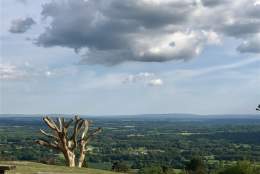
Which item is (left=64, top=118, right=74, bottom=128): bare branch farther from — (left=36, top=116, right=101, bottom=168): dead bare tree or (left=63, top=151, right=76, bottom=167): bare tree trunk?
(left=63, top=151, right=76, bottom=167): bare tree trunk

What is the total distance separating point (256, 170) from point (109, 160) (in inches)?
3629

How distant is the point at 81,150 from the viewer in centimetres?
3469

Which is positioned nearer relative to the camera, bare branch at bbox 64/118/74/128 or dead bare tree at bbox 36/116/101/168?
bare branch at bbox 64/118/74/128

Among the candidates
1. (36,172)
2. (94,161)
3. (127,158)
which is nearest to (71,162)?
(36,172)

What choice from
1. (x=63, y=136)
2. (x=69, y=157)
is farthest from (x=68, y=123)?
(x=69, y=157)

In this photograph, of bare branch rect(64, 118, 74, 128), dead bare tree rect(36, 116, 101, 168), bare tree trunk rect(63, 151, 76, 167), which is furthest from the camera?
bare tree trunk rect(63, 151, 76, 167)

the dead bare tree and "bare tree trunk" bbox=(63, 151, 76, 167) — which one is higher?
the dead bare tree

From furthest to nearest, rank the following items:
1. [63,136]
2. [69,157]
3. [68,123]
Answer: [69,157] < [63,136] < [68,123]

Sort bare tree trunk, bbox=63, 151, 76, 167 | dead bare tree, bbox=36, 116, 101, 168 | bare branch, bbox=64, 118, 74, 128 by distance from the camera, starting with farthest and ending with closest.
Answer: bare tree trunk, bbox=63, 151, 76, 167
dead bare tree, bbox=36, 116, 101, 168
bare branch, bbox=64, 118, 74, 128

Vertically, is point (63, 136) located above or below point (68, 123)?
below

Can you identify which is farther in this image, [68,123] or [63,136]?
[63,136]

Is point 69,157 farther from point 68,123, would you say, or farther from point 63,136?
point 68,123

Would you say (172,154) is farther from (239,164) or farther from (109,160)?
(239,164)

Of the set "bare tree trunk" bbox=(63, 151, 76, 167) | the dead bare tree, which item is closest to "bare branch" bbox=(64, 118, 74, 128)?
the dead bare tree
